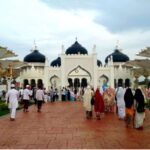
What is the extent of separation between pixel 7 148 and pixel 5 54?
25.3m

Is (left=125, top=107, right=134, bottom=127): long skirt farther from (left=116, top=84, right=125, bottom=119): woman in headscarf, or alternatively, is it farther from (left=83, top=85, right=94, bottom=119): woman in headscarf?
(left=83, top=85, right=94, bottom=119): woman in headscarf

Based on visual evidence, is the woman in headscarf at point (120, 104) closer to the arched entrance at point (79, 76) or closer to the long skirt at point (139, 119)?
the long skirt at point (139, 119)

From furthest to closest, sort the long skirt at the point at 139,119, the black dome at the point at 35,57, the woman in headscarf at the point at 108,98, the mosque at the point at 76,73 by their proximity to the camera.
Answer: the black dome at the point at 35,57, the mosque at the point at 76,73, the woman in headscarf at the point at 108,98, the long skirt at the point at 139,119

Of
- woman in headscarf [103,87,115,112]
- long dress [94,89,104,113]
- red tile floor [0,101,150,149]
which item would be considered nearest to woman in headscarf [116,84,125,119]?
long dress [94,89,104,113]

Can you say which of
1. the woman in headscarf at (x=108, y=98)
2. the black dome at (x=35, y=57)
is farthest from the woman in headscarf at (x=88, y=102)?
the black dome at (x=35, y=57)

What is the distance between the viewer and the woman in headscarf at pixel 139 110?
39.5 ft

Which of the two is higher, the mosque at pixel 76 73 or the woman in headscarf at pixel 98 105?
the mosque at pixel 76 73

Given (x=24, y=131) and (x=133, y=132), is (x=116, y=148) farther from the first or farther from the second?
(x=24, y=131)

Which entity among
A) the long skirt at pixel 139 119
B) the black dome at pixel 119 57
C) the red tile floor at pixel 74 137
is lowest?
the red tile floor at pixel 74 137

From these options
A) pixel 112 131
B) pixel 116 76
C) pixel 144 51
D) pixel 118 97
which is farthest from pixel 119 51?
pixel 112 131

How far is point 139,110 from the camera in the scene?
39.8 feet

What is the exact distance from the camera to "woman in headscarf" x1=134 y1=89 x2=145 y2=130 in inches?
474

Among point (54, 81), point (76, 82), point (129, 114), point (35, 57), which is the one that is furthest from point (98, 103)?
point (35, 57)

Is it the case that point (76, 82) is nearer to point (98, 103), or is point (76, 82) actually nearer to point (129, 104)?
point (98, 103)
